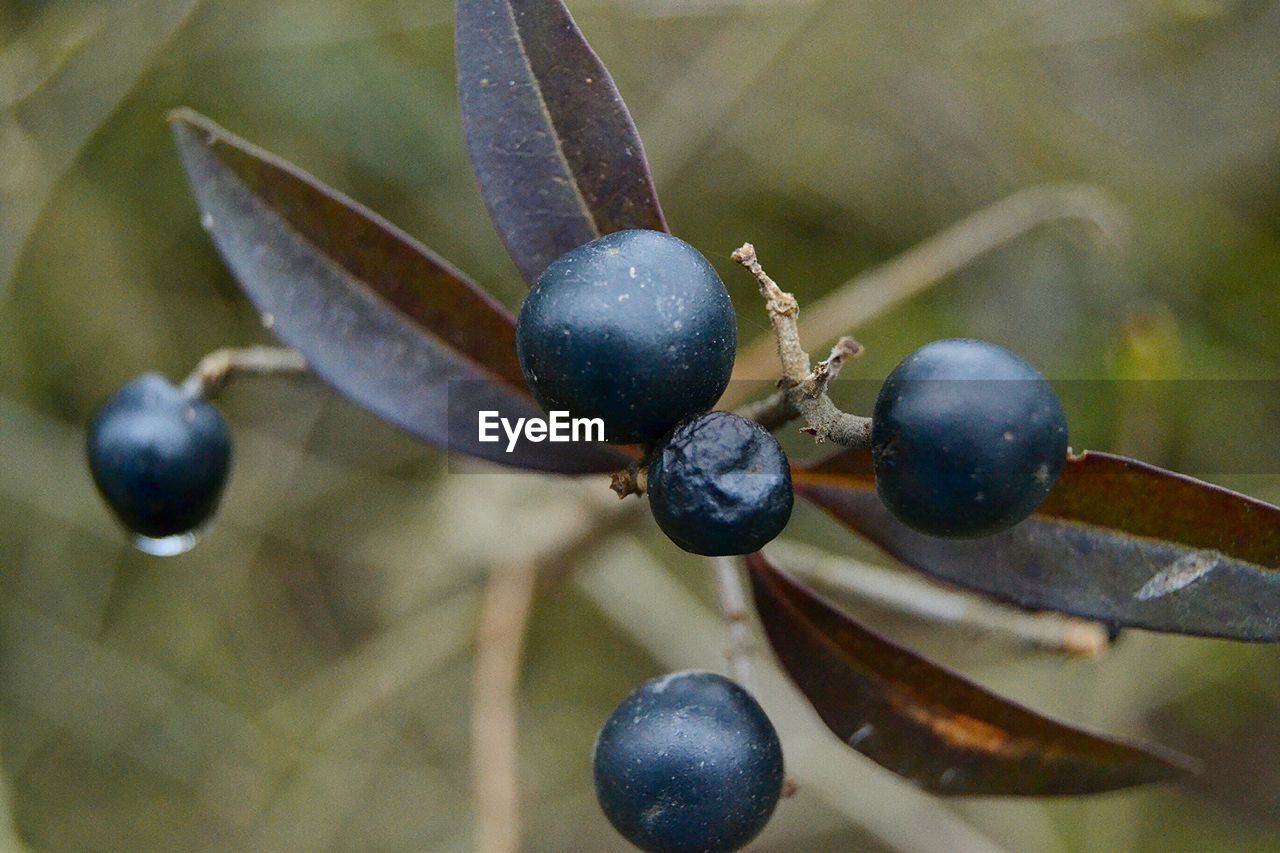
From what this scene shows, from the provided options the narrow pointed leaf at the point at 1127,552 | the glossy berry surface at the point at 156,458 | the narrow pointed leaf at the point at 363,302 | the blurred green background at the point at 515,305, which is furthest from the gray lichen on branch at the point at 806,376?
the blurred green background at the point at 515,305

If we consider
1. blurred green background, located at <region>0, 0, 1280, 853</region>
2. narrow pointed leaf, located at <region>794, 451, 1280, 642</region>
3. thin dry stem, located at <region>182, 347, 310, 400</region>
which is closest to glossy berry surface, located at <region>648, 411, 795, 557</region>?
narrow pointed leaf, located at <region>794, 451, 1280, 642</region>

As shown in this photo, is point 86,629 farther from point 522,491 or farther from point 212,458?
point 212,458

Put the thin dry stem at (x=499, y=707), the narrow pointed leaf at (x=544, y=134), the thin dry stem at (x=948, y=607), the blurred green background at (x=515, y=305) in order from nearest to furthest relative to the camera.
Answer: the narrow pointed leaf at (x=544, y=134) → the thin dry stem at (x=499, y=707) → the thin dry stem at (x=948, y=607) → the blurred green background at (x=515, y=305)

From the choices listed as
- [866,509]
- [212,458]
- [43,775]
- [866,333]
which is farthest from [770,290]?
[43,775]

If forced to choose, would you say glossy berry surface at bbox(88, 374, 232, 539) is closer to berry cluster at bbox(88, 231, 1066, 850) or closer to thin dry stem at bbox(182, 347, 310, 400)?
thin dry stem at bbox(182, 347, 310, 400)

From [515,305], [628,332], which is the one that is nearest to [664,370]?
[628,332]

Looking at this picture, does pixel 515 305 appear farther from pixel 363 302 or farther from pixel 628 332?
pixel 628 332

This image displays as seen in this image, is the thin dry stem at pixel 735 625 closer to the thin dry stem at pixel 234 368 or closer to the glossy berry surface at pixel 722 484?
the glossy berry surface at pixel 722 484

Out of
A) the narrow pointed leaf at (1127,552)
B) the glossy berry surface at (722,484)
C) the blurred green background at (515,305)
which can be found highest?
the glossy berry surface at (722,484)
